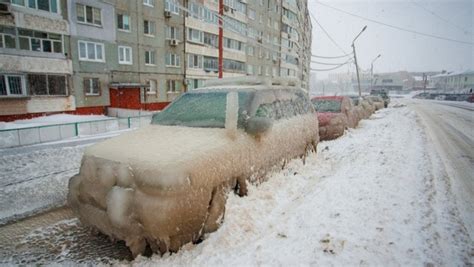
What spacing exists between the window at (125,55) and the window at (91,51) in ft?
5.50

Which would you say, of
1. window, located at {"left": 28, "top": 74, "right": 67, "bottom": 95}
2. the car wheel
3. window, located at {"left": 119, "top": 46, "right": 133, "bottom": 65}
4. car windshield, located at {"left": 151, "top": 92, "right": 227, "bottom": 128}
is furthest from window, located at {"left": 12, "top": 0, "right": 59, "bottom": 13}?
the car wheel

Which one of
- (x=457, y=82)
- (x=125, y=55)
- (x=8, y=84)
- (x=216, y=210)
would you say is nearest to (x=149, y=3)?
(x=125, y=55)

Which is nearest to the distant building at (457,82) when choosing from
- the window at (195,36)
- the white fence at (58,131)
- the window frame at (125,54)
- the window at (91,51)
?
the window at (195,36)

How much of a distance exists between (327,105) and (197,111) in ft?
Answer: 25.5

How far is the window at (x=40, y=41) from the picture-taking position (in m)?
15.9

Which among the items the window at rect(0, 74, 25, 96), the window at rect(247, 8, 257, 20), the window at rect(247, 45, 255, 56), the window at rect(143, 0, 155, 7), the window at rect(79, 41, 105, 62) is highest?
the window at rect(247, 8, 257, 20)

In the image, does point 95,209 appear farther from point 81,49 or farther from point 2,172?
point 81,49

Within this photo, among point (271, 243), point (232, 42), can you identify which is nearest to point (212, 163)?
point (271, 243)

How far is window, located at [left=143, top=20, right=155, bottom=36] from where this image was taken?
920 inches

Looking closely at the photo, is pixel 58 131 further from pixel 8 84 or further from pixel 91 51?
pixel 91 51

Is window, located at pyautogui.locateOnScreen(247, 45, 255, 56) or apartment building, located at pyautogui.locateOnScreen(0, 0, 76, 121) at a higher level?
window, located at pyautogui.locateOnScreen(247, 45, 255, 56)

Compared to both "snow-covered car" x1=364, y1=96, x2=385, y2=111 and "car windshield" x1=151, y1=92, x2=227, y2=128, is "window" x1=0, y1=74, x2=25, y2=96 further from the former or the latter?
"snow-covered car" x1=364, y1=96, x2=385, y2=111

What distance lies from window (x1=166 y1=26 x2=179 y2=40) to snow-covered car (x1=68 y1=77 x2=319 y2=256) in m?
23.6

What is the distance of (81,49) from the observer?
18672 millimetres
